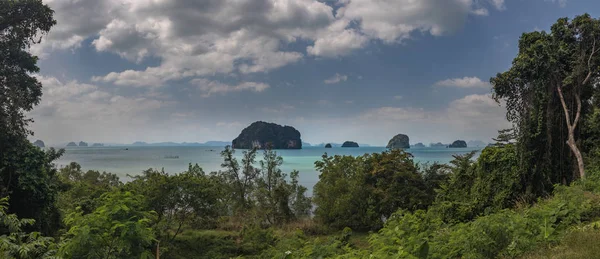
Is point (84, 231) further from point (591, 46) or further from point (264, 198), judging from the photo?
point (264, 198)

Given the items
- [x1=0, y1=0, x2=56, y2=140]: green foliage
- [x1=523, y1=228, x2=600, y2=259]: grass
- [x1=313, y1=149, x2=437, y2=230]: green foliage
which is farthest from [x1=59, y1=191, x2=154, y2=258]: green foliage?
[x1=313, y1=149, x2=437, y2=230]: green foliage

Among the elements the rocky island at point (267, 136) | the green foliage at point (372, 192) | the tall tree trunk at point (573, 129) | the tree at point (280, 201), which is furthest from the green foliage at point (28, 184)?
the rocky island at point (267, 136)

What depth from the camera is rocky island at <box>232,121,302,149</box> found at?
16348cm

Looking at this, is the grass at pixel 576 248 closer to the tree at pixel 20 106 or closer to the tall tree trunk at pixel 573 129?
the tall tree trunk at pixel 573 129

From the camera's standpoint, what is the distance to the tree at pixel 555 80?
1284cm

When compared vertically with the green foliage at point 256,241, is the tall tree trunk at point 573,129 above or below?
above

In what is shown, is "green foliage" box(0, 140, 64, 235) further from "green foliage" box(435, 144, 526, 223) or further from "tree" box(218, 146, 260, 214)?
"green foliage" box(435, 144, 526, 223)

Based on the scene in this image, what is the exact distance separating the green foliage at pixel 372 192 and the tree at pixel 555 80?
7.37m

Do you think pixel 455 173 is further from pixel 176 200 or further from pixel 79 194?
pixel 79 194

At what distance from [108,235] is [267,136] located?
533ft

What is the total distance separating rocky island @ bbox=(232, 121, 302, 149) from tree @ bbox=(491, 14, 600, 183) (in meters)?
138

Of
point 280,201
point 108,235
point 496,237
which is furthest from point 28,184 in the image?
point 496,237

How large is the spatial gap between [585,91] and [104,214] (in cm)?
1736

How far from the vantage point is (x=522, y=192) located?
14.2 meters
